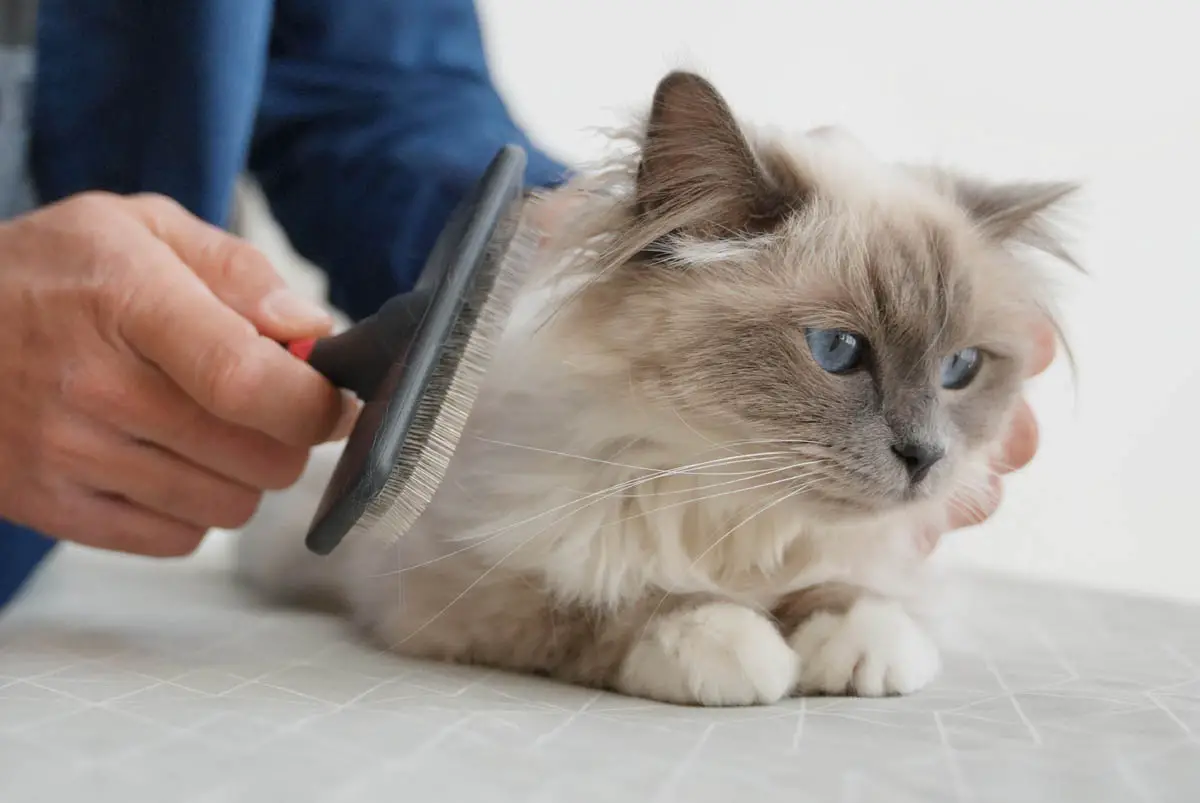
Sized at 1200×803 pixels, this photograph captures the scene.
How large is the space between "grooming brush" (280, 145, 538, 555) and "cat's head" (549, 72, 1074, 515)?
148mm

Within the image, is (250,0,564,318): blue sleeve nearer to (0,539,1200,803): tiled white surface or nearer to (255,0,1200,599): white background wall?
(255,0,1200,599): white background wall

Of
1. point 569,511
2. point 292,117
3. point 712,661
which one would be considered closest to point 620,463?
point 569,511

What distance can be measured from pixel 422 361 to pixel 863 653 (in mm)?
522

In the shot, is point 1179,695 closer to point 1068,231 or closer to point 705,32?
point 1068,231

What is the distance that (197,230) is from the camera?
109cm

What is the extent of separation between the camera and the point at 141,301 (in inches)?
38.0

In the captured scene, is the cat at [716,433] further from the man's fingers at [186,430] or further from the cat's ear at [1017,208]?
the man's fingers at [186,430]

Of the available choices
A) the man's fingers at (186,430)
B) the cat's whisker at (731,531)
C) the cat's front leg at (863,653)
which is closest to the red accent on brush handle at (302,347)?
the man's fingers at (186,430)

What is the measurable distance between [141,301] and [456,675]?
50 centimetres

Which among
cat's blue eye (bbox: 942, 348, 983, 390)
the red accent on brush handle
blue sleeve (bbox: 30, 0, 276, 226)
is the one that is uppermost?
blue sleeve (bbox: 30, 0, 276, 226)

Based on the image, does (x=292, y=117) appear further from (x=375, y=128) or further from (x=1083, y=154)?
(x=1083, y=154)

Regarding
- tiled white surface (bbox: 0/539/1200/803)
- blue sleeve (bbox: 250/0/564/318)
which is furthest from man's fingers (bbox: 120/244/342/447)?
blue sleeve (bbox: 250/0/564/318)

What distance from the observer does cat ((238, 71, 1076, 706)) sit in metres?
0.96

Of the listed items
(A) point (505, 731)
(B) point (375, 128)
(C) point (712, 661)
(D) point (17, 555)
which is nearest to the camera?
(A) point (505, 731)
